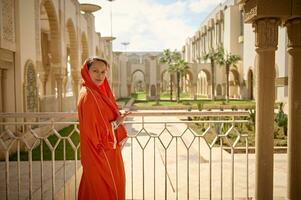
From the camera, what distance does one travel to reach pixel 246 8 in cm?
299

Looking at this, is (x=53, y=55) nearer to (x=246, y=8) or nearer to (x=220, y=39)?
(x=246, y=8)

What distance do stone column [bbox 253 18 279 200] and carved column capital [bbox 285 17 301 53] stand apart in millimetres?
228

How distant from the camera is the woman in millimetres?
2291

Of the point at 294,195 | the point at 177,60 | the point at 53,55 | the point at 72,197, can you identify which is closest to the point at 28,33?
the point at 53,55

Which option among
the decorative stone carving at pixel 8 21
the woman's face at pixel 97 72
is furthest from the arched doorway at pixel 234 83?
the woman's face at pixel 97 72

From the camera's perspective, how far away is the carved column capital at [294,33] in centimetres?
293

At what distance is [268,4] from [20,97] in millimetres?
6695

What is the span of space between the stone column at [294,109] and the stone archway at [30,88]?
673 centimetres

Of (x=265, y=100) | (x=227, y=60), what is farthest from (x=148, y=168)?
(x=227, y=60)

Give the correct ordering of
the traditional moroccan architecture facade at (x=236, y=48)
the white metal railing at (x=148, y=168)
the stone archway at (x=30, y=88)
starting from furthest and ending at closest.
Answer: the traditional moroccan architecture facade at (x=236, y=48)
the stone archway at (x=30, y=88)
the white metal railing at (x=148, y=168)

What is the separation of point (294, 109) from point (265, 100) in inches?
13.5

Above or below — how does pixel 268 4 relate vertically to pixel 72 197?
above

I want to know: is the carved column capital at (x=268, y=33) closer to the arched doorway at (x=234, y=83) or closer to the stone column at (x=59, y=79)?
the stone column at (x=59, y=79)

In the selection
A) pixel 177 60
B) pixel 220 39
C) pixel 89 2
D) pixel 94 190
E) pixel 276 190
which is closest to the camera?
pixel 94 190
